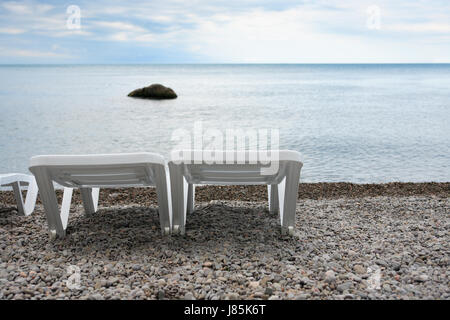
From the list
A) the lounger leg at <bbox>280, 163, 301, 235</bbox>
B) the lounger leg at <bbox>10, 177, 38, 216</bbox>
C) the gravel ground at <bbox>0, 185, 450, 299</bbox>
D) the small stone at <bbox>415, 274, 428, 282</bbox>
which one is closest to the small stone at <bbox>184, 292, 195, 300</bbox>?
the gravel ground at <bbox>0, 185, 450, 299</bbox>

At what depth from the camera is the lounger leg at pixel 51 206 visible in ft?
10.2

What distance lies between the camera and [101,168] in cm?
305

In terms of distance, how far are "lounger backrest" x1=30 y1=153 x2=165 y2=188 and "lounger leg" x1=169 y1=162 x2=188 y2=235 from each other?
0.45ft

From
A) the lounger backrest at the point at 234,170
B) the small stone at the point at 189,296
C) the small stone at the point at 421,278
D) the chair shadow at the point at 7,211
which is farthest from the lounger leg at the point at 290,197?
the chair shadow at the point at 7,211

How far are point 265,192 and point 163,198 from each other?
8.60 ft

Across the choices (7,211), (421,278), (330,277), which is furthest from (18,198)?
(421,278)

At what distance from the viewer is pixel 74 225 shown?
3.76 meters

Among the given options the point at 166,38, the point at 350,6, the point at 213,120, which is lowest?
the point at 213,120

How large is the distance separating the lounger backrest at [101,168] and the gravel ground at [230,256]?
0.48 metres

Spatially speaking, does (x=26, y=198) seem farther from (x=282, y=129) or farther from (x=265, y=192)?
(x=282, y=129)

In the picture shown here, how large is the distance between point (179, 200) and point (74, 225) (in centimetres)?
112

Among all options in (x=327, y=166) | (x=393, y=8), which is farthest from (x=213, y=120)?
(x=393, y=8)

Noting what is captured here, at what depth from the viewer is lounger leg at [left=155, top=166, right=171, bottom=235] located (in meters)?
3.13
